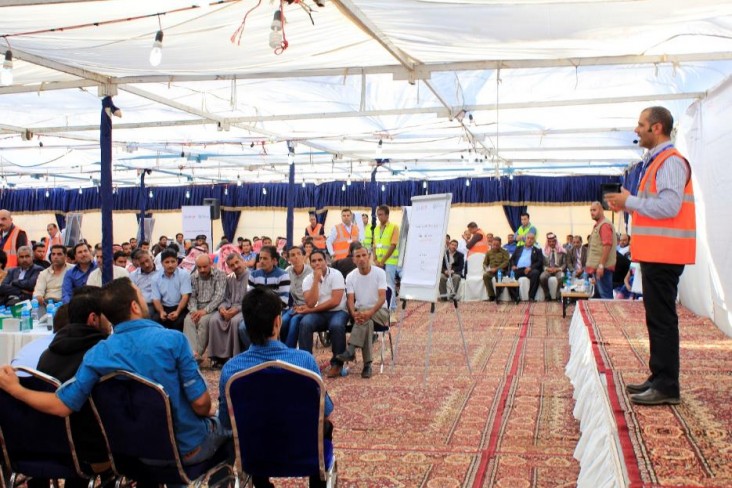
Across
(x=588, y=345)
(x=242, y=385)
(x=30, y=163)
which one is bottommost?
(x=588, y=345)

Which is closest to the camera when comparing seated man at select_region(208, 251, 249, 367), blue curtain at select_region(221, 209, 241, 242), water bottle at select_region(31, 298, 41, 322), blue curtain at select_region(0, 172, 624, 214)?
water bottle at select_region(31, 298, 41, 322)

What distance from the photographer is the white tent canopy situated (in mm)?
5270

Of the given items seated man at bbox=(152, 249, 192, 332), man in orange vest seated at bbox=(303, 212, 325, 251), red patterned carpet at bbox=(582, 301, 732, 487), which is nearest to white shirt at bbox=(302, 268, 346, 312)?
seated man at bbox=(152, 249, 192, 332)

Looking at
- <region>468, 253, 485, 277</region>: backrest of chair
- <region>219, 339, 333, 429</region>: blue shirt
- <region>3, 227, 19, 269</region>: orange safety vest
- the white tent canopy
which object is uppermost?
the white tent canopy

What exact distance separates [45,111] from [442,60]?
19.1 feet

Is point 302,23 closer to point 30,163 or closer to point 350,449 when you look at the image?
point 350,449

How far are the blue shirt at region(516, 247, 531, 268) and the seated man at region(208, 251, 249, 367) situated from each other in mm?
7589

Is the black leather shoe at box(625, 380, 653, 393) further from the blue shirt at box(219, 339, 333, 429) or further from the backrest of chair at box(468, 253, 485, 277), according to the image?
the backrest of chair at box(468, 253, 485, 277)

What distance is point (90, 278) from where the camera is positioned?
6.83 metres

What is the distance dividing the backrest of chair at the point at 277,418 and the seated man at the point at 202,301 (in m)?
4.43

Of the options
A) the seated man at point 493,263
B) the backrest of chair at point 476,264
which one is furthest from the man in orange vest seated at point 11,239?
the backrest of chair at point 476,264

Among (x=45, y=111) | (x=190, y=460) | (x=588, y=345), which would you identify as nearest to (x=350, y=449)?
(x=190, y=460)

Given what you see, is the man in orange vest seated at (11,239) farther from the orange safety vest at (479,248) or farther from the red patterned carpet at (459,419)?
the orange safety vest at (479,248)

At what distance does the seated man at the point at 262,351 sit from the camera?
2.66m
